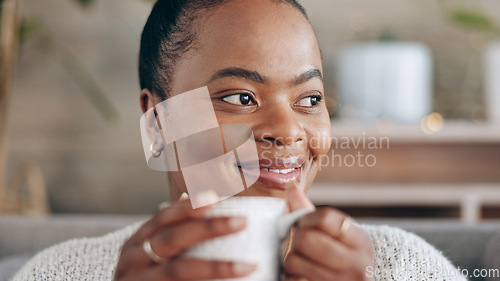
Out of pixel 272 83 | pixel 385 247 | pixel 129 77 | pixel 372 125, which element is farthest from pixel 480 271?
pixel 129 77

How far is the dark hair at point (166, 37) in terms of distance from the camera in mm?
614

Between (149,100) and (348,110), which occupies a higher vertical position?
(149,100)

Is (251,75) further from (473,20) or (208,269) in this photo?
(473,20)

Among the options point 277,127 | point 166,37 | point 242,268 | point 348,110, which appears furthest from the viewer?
point 348,110

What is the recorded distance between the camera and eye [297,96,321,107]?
592 millimetres

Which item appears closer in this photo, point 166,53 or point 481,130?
point 166,53

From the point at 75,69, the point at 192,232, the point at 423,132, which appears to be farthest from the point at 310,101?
the point at 75,69

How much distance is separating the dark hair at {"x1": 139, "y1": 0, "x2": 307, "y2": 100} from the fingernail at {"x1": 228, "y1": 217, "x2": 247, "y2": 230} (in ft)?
1.01

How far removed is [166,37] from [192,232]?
1.21 ft

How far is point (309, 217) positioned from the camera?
362 mm

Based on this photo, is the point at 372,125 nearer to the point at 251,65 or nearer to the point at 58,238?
the point at 58,238

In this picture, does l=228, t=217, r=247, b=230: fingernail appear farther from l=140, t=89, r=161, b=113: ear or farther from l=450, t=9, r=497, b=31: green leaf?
l=450, t=9, r=497, b=31: green leaf

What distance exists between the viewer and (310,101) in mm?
609

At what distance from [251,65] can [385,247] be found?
34 centimetres
